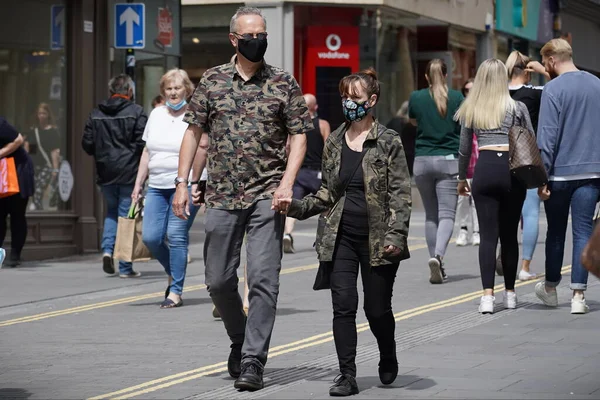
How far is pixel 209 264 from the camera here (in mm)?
7352

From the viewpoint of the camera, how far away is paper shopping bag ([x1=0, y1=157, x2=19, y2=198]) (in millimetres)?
14531

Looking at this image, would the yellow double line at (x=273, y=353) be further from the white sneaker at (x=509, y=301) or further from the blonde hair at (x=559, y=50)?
the blonde hair at (x=559, y=50)

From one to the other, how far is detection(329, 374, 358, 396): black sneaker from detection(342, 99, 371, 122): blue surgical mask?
4.28 ft

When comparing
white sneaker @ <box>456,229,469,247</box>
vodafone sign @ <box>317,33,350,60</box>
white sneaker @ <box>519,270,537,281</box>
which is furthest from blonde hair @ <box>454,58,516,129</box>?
vodafone sign @ <box>317,33,350,60</box>

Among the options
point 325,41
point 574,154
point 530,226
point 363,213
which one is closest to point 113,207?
point 530,226

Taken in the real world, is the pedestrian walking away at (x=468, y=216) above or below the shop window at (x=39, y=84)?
below

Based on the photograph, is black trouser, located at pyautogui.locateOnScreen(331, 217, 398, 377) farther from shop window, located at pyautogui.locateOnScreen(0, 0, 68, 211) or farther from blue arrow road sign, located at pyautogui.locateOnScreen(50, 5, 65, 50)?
blue arrow road sign, located at pyautogui.locateOnScreen(50, 5, 65, 50)

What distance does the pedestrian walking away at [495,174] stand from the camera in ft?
33.8

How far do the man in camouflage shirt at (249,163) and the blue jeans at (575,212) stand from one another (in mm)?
3260

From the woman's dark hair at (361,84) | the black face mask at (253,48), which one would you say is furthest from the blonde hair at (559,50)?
the black face mask at (253,48)

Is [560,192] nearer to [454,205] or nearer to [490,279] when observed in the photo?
[490,279]

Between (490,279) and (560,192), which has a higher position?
(560,192)

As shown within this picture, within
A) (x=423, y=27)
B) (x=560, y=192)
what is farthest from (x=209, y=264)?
(x=423, y=27)

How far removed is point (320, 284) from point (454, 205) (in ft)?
19.1
